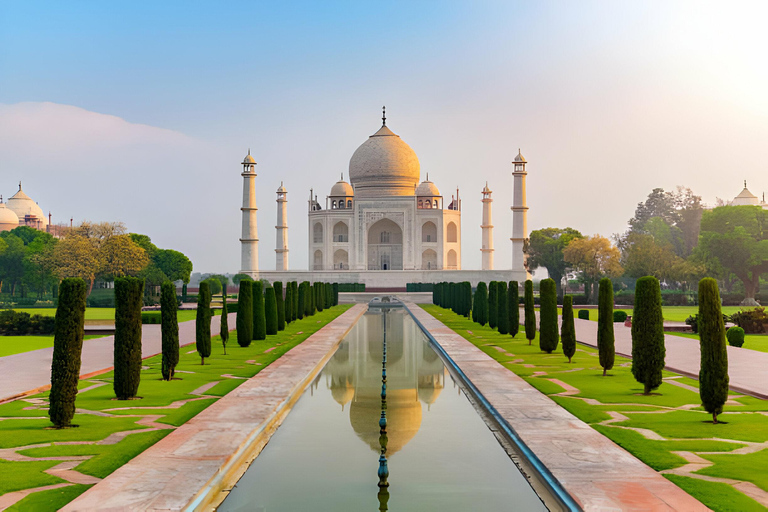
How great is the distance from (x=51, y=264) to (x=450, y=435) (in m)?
30.6

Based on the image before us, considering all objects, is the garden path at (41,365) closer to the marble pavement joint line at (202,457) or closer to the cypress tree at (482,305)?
the marble pavement joint line at (202,457)

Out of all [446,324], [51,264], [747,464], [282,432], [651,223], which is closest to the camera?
[747,464]

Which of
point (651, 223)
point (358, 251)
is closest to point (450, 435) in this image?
point (358, 251)

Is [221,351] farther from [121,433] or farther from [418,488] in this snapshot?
[418,488]

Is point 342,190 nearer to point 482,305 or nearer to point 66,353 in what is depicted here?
point 482,305

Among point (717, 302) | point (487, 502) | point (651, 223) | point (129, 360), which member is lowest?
point (487, 502)

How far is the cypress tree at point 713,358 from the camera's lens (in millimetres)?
6500

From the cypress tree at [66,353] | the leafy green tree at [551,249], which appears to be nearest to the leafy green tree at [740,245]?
the leafy green tree at [551,249]

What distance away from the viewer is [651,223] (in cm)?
5144

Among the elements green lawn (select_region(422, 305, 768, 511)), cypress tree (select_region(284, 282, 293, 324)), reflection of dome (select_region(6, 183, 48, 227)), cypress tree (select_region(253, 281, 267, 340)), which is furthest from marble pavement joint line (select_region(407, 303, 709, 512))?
reflection of dome (select_region(6, 183, 48, 227))

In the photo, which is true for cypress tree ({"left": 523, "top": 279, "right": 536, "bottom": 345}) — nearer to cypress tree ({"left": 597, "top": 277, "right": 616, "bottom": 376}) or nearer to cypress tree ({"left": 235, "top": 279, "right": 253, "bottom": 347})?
cypress tree ({"left": 597, "top": 277, "right": 616, "bottom": 376})

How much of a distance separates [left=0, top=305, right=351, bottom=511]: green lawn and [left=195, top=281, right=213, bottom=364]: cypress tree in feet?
0.86

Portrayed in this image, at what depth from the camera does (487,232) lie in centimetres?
4869

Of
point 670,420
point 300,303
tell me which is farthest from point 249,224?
point 670,420
